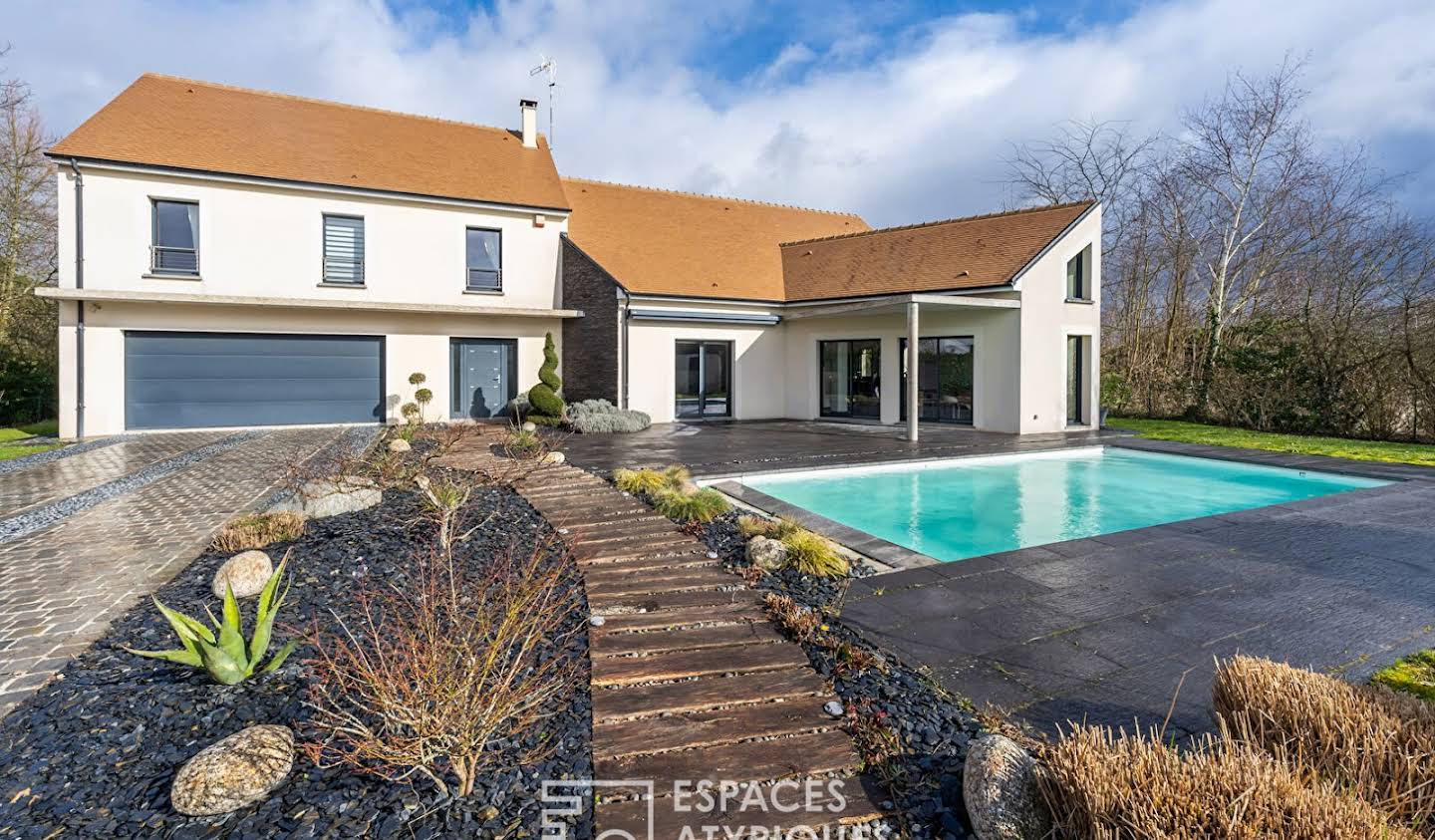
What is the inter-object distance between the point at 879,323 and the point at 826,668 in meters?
14.6

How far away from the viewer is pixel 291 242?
15664mm

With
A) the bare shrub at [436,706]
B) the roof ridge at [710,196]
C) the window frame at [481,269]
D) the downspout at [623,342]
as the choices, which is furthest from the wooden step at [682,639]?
the roof ridge at [710,196]

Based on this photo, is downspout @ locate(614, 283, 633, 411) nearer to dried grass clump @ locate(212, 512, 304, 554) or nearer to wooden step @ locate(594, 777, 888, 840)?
dried grass clump @ locate(212, 512, 304, 554)

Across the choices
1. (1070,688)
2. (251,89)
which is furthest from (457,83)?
(1070,688)

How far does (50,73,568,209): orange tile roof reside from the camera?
1468cm

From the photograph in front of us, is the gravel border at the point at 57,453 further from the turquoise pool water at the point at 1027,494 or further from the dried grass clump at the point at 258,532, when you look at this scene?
the turquoise pool water at the point at 1027,494

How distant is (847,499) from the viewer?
9461 mm

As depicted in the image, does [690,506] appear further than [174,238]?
No

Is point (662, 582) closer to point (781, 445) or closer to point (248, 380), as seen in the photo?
point (781, 445)

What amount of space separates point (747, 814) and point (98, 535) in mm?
7094

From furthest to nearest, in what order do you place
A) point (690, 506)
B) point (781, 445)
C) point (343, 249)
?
point (343, 249) < point (781, 445) < point (690, 506)

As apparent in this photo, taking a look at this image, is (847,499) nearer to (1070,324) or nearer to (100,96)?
(1070,324)

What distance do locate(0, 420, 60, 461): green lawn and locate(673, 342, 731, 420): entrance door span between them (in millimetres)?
12759

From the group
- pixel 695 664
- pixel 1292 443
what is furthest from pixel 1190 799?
pixel 1292 443
